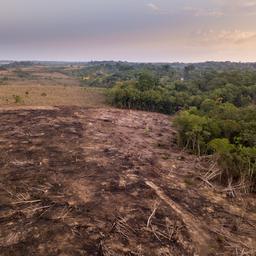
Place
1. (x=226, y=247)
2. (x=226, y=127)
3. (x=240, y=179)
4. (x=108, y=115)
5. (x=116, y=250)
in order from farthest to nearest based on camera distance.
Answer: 1. (x=108, y=115)
2. (x=226, y=127)
3. (x=240, y=179)
4. (x=226, y=247)
5. (x=116, y=250)

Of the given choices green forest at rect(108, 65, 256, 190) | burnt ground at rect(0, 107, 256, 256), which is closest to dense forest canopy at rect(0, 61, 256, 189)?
green forest at rect(108, 65, 256, 190)

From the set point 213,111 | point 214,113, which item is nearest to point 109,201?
point 214,113

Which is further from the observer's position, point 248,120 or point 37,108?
point 37,108

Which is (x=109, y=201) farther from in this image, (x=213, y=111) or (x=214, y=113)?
(x=213, y=111)

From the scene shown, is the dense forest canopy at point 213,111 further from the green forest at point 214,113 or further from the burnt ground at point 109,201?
the burnt ground at point 109,201

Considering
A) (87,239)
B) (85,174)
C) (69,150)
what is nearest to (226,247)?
(87,239)

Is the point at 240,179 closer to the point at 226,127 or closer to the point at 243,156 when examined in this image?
the point at 243,156
